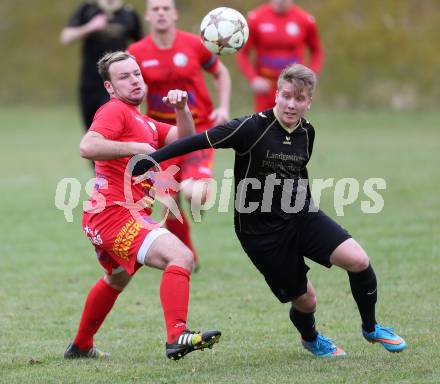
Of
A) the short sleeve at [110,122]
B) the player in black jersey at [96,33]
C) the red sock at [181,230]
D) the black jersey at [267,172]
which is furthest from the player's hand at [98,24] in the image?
the black jersey at [267,172]

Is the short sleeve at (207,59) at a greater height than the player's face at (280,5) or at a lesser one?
lesser

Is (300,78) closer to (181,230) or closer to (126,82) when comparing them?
(126,82)

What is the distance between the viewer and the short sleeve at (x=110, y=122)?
16.3 ft

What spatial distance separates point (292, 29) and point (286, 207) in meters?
6.13

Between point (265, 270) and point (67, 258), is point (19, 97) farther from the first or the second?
point (265, 270)

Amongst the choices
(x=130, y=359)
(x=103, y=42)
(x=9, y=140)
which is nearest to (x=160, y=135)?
(x=130, y=359)

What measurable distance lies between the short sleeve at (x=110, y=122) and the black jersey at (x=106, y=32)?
646cm

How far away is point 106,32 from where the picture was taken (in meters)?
11.6

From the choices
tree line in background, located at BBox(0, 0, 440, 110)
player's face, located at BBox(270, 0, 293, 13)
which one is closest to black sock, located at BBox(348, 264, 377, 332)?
player's face, located at BBox(270, 0, 293, 13)

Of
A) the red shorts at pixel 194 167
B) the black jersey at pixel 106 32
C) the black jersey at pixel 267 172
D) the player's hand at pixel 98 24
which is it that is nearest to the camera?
the black jersey at pixel 267 172

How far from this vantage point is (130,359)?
5.26 meters

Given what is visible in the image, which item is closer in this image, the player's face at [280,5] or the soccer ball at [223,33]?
the soccer ball at [223,33]

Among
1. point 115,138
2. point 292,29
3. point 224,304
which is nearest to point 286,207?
point 115,138

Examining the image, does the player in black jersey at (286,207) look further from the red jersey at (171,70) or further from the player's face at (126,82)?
the red jersey at (171,70)
